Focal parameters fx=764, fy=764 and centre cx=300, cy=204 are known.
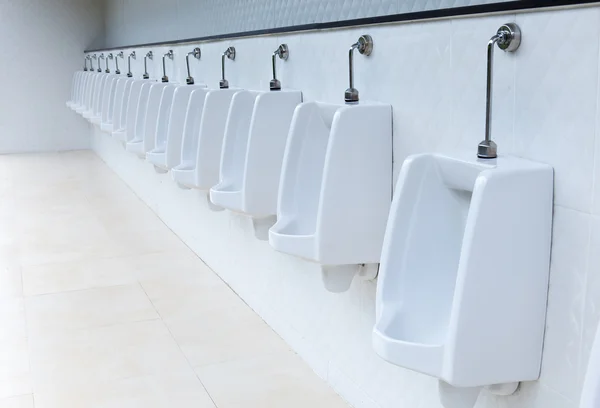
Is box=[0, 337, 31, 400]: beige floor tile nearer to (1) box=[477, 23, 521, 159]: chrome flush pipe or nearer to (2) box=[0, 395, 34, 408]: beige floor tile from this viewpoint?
(2) box=[0, 395, 34, 408]: beige floor tile

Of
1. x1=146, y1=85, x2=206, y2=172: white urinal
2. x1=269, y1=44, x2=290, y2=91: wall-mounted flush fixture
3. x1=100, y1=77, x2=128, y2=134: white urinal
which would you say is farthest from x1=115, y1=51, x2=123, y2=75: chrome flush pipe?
x1=269, y1=44, x2=290, y2=91: wall-mounted flush fixture

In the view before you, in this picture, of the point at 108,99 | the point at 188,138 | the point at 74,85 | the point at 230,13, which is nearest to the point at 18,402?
the point at 188,138

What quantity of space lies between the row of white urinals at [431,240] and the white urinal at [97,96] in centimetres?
415

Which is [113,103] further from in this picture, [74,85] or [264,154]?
[74,85]

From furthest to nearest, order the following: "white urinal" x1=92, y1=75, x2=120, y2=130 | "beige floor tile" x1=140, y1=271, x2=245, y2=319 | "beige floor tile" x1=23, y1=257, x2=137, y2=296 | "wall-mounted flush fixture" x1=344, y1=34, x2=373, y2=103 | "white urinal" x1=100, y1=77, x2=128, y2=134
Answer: "white urinal" x1=92, y1=75, x2=120, y2=130 → "white urinal" x1=100, y1=77, x2=128, y2=134 → "beige floor tile" x1=23, y1=257, x2=137, y2=296 → "beige floor tile" x1=140, y1=271, x2=245, y2=319 → "wall-mounted flush fixture" x1=344, y1=34, x2=373, y2=103

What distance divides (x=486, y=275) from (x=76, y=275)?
2833 millimetres

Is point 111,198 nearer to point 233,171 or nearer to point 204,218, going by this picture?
point 204,218

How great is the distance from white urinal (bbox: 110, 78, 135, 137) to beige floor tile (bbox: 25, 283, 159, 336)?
142 centimetres

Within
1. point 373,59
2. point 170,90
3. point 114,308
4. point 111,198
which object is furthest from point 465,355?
point 111,198

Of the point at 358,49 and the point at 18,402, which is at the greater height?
the point at 358,49

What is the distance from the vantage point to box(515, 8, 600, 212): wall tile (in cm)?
130

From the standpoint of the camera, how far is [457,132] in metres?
1.71

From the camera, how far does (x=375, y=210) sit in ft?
6.53

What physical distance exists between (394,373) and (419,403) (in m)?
0.14
